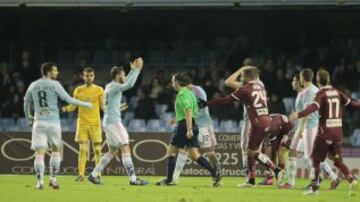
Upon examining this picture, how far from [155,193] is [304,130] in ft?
12.5

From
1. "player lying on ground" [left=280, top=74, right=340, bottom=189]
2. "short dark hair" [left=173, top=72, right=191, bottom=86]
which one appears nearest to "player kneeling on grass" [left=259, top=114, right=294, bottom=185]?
"player lying on ground" [left=280, top=74, right=340, bottom=189]

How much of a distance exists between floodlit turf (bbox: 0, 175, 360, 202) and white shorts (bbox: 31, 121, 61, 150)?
2.69 feet

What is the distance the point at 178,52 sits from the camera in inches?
1224

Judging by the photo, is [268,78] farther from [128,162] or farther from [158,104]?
[128,162]

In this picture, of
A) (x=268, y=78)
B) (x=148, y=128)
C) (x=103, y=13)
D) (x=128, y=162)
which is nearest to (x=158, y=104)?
(x=148, y=128)

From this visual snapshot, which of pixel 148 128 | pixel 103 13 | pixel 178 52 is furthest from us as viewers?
pixel 103 13

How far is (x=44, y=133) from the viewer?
17.2 m

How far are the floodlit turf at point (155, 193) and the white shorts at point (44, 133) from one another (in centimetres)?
82

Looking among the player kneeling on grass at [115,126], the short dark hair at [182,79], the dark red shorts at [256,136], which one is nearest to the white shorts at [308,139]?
the dark red shorts at [256,136]

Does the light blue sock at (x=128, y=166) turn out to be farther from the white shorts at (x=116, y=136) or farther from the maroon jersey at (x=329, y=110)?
the maroon jersey at (x=329, y=110)

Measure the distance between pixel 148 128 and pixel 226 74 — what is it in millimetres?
3134

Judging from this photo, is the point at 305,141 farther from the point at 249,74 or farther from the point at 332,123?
the point at 332,123

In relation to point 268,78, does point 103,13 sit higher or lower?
higher

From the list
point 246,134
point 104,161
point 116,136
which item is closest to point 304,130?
point 246,134
